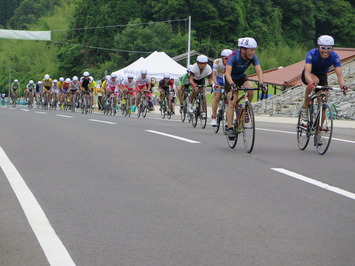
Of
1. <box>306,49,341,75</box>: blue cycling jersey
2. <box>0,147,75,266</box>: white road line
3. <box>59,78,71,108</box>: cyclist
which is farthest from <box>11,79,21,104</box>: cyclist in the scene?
<box>0,147,75,266</box>: white road line

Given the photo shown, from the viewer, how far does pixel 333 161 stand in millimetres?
10641

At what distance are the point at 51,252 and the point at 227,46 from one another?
272 ft

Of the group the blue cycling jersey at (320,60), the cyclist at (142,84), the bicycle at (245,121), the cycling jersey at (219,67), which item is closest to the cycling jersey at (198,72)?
the cycling jersey at (219,67)

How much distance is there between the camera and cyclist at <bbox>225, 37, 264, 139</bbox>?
1189 centimetres

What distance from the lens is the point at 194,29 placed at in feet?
286

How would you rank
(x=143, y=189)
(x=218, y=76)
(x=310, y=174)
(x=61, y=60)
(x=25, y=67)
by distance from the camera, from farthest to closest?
1. (x=25, y=67)
2. (x=61, y=60)
3. (x=218, y=76)
4. (x=310, y=174)
5. (x=143, y=189)

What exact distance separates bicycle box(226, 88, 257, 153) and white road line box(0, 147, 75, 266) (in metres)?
3.91

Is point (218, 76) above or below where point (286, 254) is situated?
above

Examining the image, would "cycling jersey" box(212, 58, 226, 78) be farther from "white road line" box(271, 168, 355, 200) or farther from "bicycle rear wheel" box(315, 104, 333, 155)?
"white road line" box(271, 168, 355, 200)

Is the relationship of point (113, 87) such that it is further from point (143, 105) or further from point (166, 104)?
point (166, 104)

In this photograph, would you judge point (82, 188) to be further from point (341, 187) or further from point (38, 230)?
point (341, 187)

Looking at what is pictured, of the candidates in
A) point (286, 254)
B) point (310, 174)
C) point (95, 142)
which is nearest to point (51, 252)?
point (286, 254)

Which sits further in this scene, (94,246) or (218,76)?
(218,76)

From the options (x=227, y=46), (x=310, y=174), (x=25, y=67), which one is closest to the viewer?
(x=310, y=174)
